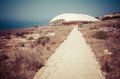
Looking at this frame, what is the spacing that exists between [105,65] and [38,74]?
3.35m

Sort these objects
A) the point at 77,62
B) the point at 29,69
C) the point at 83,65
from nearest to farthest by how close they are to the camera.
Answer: the point at 29,69, the point at 83,65, the point at 77,62

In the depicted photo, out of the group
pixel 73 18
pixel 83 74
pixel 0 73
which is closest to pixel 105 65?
pixel 83 74

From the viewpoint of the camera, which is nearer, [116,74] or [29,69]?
[116,74]

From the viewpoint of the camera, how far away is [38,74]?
7.06m

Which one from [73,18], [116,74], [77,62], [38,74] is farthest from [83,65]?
[73,18]

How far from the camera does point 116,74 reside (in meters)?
6.81

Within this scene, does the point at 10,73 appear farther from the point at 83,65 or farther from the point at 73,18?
the point at 73,18

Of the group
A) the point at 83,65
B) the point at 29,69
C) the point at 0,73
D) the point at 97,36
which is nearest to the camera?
the point at 0,73

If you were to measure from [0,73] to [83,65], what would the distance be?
4048 mm

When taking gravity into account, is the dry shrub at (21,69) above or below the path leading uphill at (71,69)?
above

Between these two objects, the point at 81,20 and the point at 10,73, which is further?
the point at 81,20

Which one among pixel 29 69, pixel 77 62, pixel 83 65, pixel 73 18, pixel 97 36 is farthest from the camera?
pixel 73 18

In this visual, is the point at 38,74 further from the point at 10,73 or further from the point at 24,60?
the point at 24,60

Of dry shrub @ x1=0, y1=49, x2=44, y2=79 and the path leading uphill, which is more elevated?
dry shrub @ x1=0, y1=49, x2=44, y2=79
